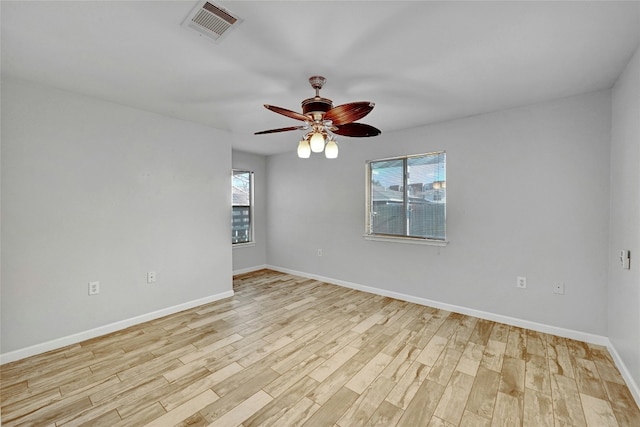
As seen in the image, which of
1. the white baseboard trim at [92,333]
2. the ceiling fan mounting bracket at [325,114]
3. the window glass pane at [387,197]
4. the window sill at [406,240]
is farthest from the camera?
the window glass pane at [387,197]

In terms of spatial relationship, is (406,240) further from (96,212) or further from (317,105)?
(96,212)

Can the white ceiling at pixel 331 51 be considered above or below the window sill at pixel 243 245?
above

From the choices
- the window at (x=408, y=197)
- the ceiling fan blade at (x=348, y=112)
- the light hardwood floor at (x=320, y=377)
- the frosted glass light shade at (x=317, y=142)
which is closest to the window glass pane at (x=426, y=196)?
the window at (x=408, y=197)

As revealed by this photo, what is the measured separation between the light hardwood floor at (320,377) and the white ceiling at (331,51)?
2391mm

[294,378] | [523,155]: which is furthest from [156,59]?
[523,155]

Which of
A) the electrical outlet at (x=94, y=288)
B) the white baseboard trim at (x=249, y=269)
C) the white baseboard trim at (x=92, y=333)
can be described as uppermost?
the electrical outlet at (x=94, y=288)

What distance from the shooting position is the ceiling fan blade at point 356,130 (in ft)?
7.69

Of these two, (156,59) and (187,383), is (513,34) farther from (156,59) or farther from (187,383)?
(187,383)

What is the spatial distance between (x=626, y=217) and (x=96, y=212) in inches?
184

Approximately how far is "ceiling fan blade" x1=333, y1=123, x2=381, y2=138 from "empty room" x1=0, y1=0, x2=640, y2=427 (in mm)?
39

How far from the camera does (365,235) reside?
4.18 meters

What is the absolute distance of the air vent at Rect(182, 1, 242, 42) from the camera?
1511 mm

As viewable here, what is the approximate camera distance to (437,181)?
354cm

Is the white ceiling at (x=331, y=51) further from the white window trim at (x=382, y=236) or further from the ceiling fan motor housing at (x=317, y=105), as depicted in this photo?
the white window trim at (x=382, y=236)
